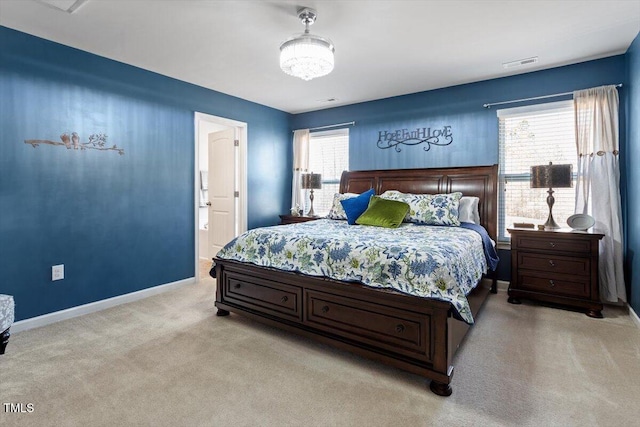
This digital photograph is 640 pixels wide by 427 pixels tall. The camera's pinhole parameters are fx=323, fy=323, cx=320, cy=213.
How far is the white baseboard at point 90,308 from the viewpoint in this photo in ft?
8.87

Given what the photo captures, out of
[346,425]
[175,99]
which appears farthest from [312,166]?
[346,425]

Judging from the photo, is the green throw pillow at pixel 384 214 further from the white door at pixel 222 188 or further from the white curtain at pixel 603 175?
the white door at pixel 222 188

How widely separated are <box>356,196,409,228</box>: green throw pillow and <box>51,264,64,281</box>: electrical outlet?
283cm

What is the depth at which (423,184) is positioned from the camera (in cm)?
→ 415

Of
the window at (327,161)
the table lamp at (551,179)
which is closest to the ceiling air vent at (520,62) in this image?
the table lamp at (551,179)

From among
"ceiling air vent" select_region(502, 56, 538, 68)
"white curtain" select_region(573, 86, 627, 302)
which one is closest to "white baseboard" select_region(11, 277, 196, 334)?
"ceiling air vent" select_region(502, 56, 538, 68)

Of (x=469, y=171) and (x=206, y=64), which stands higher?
(x=206, y=64)

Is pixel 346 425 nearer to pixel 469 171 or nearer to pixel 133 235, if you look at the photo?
pixel 133 235

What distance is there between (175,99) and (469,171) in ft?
11.9

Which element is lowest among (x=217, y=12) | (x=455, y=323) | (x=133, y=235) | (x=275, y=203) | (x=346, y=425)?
(x=346, y=425)

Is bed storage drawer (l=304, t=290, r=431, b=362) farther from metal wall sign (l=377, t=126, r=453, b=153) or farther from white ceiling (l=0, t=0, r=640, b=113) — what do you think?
metal wall sign (l=377, t=126, r=453, b=153)

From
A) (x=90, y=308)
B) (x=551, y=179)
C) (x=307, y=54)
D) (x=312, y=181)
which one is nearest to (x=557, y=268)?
(x=551, y=179)

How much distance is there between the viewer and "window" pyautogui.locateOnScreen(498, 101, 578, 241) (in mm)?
3463

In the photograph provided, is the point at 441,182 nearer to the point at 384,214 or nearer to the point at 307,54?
the point at 384,214
